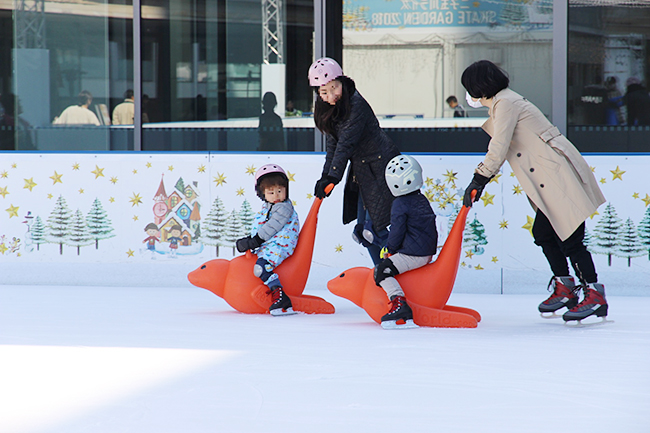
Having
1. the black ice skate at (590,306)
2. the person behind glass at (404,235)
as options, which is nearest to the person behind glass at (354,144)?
the person behind glass at (404,235)

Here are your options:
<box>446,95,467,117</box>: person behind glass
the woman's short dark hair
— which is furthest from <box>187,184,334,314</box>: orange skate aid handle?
<box>446,95,467,117</box>: person behind glass

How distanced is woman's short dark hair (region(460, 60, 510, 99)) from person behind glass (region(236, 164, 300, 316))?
1234 mm

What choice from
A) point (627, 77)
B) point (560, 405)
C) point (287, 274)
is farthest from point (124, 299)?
point (627, 77)

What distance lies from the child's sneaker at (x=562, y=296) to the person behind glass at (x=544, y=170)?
42mm

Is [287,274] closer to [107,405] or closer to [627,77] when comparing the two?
[107,405]

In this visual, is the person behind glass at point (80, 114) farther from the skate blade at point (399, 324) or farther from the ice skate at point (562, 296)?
the ice skate at point (562, 296)

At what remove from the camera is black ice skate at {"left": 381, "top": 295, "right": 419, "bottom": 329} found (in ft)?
12.6

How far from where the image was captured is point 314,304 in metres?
4.43

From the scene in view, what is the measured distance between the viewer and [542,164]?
3848 mm

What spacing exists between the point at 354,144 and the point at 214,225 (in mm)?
1663

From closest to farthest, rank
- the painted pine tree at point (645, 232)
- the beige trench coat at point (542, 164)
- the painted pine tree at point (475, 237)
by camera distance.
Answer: the beige trench coat at point (542, 164) < the painted pine tree at point (645, 232) < the painted pine tree at point (475, 237)

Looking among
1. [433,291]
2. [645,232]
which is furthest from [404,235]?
[645,232]

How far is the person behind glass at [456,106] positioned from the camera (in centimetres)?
623

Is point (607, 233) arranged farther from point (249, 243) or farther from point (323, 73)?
point (249, 243)
